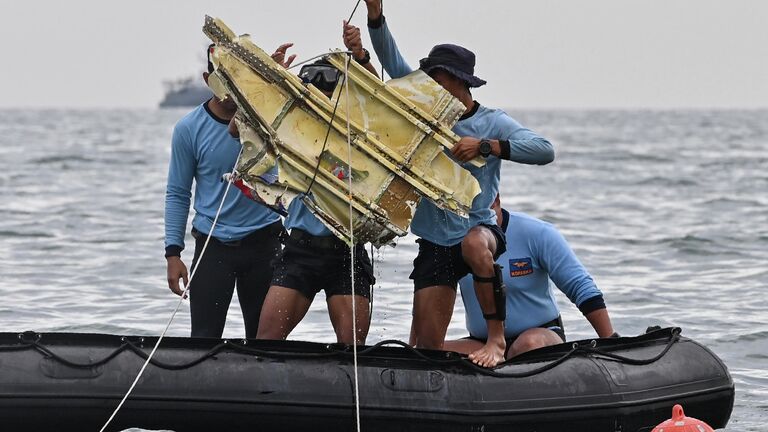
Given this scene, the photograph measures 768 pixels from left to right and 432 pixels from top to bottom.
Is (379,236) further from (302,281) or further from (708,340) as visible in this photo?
(708,340)

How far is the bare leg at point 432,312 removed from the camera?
7500 mm

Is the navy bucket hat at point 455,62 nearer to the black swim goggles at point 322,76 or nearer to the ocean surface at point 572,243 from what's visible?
the black swim goggles at point 322,76

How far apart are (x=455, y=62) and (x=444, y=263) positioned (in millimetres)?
996

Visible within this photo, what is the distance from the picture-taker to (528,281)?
8344mm

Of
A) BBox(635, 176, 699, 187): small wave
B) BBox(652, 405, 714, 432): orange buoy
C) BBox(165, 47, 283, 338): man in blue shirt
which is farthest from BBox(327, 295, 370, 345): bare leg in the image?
BBox(635, 176, 699, 187): small wave

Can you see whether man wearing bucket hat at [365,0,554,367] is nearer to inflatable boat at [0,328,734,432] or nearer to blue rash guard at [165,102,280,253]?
inflatable boat at [0,328,734,432]

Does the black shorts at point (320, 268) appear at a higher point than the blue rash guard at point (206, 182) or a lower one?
lower

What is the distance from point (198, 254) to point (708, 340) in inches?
210

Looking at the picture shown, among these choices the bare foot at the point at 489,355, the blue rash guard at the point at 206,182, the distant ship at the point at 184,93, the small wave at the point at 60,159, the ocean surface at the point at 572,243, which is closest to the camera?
the bare foot at the point at 489,355

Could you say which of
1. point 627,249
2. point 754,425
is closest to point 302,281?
point 754,425

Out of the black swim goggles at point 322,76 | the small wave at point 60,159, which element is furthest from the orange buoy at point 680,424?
the small wave at point 60,159

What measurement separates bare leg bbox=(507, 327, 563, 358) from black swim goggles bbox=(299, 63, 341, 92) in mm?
1780

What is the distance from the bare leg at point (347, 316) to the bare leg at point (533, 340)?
986 millimetres

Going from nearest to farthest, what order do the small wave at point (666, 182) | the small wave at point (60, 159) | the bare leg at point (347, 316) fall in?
the bare leg at point (347, 316)
the small wave at point (666, 182)
the small wave at point (60, 159)
